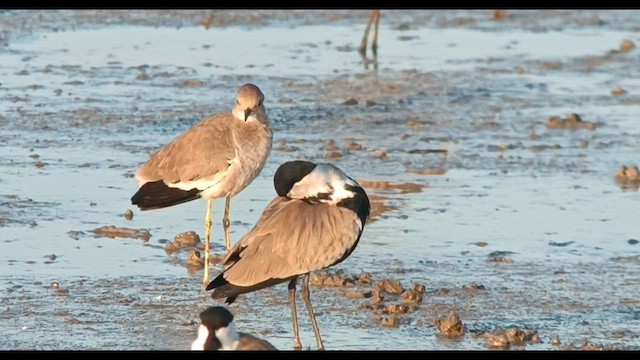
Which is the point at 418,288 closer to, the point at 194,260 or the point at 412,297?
the point at 412,297

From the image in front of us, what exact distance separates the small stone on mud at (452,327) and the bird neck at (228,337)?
1.99 metres

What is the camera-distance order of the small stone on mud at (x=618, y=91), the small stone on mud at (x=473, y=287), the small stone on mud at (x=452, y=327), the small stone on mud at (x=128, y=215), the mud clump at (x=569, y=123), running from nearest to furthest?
1. the small stone on mud at (x=452, y=327)
2. the small stone on mud at (x=473, y=287)
3. the small stone on mud at (x=128, y=215)
4. the mud clump at (x=569, y=123)
5. the small stone on mud at (x=618, y=91)

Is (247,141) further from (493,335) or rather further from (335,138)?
(335,138)

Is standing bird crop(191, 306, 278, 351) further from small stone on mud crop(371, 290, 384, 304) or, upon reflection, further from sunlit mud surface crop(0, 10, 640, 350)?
small stone on mud crop(371, 290, 384, 304)

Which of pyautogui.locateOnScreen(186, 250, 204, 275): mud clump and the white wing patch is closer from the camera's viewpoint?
the white wing patch

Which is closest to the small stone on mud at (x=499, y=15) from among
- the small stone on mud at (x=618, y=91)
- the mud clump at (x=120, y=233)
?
the small stone on mud at (x=618, y=91)

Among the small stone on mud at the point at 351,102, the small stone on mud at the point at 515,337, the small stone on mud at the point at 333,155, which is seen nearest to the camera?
the small stone on mud at the point at 515,337

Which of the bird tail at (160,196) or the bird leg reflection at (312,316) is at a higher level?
the bird tail at (160,196)

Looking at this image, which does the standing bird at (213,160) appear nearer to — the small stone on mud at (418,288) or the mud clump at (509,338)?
the small stone on mud at (418,288)

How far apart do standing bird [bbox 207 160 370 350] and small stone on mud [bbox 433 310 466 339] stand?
0.61 metres

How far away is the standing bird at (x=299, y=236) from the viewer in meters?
7.48

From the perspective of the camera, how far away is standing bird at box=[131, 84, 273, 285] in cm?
899

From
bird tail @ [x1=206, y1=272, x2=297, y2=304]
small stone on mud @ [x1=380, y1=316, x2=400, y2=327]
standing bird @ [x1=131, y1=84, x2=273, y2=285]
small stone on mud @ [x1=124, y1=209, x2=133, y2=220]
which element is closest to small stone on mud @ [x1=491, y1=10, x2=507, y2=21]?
small stone on mud @ [x1=124, y1=209, x2=133, y2=220]
